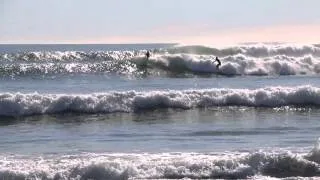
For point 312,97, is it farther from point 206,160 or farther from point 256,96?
point 206,160

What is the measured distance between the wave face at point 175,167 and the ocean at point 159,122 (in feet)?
0.06

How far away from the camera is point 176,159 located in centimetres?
1364

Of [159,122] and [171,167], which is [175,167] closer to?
[171,167]

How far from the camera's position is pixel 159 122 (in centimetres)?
2194

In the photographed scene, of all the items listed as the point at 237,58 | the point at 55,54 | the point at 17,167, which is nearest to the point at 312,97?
the point at 17,167

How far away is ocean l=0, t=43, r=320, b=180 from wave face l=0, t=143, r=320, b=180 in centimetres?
2

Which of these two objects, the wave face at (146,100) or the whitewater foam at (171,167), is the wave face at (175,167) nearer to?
the whitewater foam at (171,167)

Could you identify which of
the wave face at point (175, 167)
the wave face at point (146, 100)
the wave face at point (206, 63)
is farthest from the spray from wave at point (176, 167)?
the wave face at point (206, 63)

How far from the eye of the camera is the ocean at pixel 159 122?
43.3 ft

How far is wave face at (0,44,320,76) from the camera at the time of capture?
147 feet

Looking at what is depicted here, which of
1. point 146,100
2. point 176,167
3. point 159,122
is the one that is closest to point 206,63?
point 146,100

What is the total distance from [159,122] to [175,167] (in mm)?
8837

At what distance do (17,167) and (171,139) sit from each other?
5397 millimetres

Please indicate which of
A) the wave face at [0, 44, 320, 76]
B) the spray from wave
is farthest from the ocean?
the wave face at [0, 44, 320, 76]
